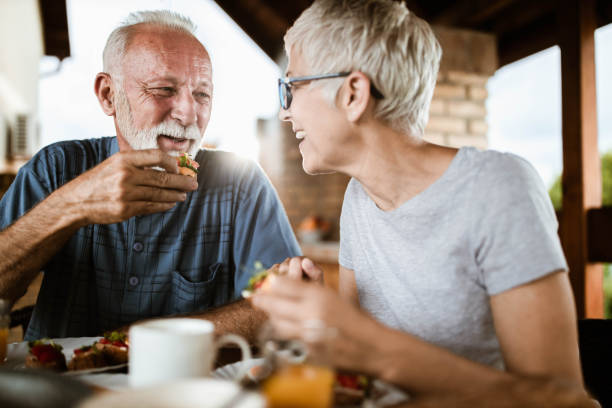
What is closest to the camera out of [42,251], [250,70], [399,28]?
[399,28]

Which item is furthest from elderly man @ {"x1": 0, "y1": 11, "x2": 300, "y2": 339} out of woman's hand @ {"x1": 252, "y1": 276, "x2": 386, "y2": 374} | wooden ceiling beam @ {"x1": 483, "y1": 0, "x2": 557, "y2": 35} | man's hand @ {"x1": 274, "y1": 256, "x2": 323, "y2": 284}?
wooden ceiling beam @ {"x1": 483, "y1": 0, "x2": 557, "y2": 35}

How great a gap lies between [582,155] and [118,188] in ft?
9.18

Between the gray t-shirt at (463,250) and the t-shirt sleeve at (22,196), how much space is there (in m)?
1.32

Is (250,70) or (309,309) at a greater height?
(250,70)

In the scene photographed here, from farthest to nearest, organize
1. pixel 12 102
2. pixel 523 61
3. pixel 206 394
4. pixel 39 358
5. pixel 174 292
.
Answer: pixel 12 102
pixel 523 61
pixel 174 292
pixel 39 358
pixel 206 394

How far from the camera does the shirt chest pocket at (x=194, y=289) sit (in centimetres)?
182

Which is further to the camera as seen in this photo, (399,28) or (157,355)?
(399,28)

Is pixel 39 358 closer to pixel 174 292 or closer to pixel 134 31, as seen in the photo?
pixel 174 292

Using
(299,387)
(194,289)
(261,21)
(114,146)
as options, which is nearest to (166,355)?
(299,387)

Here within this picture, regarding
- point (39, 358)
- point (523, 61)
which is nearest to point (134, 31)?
point (39, 358)

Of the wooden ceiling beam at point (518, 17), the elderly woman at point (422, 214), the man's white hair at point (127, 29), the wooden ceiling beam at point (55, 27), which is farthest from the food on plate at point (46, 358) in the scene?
the wooden ceiling beam at point (55, 27)

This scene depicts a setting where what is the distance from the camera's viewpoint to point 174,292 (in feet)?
6.01

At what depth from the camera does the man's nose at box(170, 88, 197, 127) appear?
1876mm

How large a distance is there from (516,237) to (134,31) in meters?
1.64
